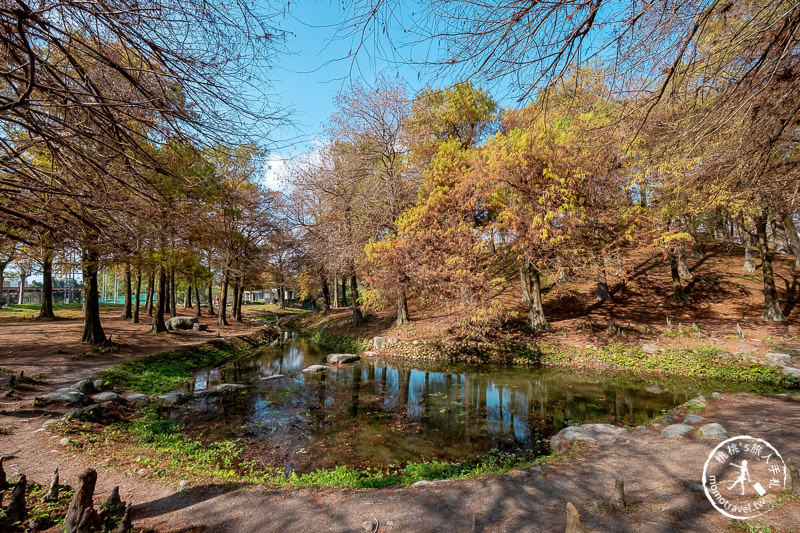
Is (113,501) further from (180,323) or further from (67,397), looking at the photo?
(180,323)

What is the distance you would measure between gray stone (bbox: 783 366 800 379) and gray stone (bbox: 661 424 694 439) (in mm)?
6693

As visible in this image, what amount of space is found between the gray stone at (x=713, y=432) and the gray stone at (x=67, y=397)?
11.8 m

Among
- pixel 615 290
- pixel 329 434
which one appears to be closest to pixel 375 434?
pixel 329 434

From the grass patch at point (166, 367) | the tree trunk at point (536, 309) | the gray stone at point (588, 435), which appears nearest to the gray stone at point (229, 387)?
the grass patch at point (166, 367)

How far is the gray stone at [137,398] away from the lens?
8374 mm

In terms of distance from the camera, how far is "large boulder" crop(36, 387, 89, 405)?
707cm

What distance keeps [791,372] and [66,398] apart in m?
18.1

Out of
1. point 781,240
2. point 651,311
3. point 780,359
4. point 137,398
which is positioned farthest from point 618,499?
point 781,240

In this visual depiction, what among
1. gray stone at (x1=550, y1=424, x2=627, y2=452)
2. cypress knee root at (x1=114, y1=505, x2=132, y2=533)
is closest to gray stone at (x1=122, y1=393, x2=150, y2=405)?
cypress knee root at (x1=114, y1=505, x2=132, y2=533)

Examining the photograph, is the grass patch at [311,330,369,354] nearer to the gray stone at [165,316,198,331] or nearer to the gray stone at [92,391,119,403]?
the gray stone at [165,316,198,331]

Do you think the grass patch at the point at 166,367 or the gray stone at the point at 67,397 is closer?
the gray stone at the point at 67,397

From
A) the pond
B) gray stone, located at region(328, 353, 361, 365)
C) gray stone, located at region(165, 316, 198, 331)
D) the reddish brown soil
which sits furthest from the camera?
gray stone, located at region(165, 316, 198, 331)

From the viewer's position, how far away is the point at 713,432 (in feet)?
17.5

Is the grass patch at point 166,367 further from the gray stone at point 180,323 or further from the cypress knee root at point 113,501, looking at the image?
the cypress knee root at point 113,501
